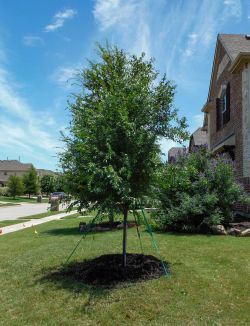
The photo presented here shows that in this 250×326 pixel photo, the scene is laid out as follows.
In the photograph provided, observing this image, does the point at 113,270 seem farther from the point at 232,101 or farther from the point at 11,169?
the point at 11,169

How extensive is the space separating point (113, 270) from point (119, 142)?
2.17 metres

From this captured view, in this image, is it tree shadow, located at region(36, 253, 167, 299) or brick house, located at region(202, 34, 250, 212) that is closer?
tree shadow, located at region(36, 253, 167, 299)

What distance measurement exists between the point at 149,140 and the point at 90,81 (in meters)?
2.35

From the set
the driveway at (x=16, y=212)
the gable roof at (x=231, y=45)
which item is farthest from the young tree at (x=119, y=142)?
the driveway at (x=16, y=212)

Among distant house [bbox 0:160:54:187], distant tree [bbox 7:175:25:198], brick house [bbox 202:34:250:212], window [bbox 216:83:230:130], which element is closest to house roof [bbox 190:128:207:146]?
brick house [bbox 202:34:250:212]

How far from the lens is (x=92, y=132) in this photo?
6.63 m

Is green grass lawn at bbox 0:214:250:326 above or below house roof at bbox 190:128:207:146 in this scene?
below

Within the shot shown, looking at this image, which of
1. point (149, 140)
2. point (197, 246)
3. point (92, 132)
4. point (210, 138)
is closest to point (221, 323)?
point (149, 140)

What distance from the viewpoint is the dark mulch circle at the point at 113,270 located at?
247 inches

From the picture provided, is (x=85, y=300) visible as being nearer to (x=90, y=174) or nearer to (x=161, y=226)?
(x=90, y=174)

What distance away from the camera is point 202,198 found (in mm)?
11508

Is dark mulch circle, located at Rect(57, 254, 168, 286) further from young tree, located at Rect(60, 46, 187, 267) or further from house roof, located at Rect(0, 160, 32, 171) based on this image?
house roof, located at Rect(0, 160, 32, 171)

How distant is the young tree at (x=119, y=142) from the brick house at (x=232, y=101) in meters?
7.88

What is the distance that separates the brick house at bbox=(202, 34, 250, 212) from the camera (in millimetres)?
14508
